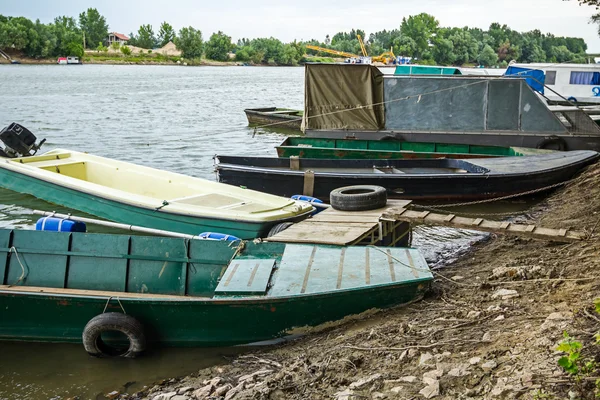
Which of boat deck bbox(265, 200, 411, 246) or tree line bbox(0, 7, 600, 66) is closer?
boat deck bbox(265, 200, 411, 246)

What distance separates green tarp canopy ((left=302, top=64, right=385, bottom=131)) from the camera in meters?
17.4

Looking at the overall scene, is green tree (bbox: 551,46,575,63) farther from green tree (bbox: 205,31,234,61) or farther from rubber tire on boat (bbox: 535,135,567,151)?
rubber tire on boat (bbox: 535,135,567,151)

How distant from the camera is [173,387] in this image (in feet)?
20.9

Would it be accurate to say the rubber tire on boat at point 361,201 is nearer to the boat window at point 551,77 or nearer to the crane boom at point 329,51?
the boat window at point 551,77

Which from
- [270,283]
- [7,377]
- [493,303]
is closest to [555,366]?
[493,303]

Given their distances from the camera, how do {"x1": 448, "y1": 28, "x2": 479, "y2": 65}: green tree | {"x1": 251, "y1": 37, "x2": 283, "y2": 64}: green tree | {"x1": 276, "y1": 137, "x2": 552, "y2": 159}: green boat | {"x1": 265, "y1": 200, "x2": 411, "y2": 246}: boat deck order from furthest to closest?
{"x1": 251, "y1": 37, "x2": 283, "y2": 64}: green tree
{"x1": 448, "y1": 28, "x2": 479, "y2": 65}: green tree
{"x1": 276, "y1": 137, "x2": 552, "y2": 159}: green boat
{"x1": 265, "y1": 200, "x2": 411, "y2": 246}: boat deck

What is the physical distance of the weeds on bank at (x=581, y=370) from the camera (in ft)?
13.4

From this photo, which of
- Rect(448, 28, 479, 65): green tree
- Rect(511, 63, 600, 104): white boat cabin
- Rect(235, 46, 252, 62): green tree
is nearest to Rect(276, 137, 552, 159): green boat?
Rect(511, 63, 600, 104): white boat cabin

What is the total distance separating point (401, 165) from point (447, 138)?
2906mm

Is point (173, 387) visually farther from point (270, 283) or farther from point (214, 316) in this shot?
point (270, 283)

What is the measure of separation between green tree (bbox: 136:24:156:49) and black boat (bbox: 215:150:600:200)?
583 ft

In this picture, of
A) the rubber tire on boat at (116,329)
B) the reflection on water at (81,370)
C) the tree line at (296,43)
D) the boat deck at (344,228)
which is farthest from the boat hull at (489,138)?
the tree line at (296,43)

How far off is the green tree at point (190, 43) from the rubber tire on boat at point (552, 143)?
145 meters

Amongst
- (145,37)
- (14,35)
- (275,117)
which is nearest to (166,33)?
(145,37)
